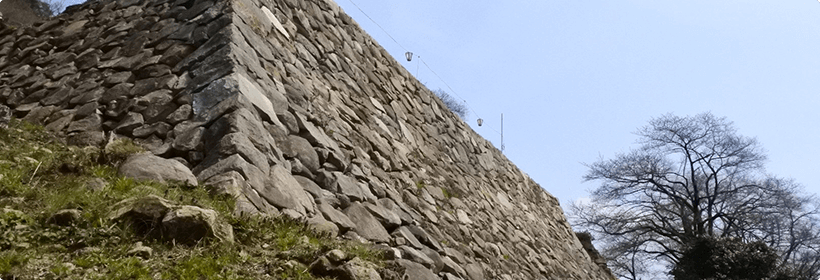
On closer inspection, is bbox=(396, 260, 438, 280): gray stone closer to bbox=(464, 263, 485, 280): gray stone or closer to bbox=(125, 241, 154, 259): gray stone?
bbox=(464, 263, 485, 280): gray stone

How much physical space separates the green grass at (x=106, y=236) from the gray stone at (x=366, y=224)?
574 mm

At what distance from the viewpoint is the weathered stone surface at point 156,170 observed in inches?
155

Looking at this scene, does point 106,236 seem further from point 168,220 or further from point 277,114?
point 277,114

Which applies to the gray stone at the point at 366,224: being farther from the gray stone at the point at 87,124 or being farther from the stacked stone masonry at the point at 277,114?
the gray stone at the point at 87,124

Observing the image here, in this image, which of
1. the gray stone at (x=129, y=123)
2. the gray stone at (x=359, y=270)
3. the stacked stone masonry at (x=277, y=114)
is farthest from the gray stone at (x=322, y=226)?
the gray stone at (x=129, y=123)

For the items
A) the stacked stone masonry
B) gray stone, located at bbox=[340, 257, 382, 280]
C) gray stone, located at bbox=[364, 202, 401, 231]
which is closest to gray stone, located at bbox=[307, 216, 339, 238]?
the stacked stone masonry

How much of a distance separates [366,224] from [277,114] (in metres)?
1.26

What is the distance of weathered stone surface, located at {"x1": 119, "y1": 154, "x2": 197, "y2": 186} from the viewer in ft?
12.9

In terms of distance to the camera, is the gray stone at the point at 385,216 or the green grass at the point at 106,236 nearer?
the green grass at the point at 106,236

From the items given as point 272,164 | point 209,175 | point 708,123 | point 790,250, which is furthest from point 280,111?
point 790,250

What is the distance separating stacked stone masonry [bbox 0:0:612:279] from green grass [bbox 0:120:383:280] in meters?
0.28

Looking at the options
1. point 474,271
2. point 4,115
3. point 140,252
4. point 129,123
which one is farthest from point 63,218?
point 474,271

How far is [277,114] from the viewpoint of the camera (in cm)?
527

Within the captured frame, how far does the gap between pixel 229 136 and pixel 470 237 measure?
3382mm
